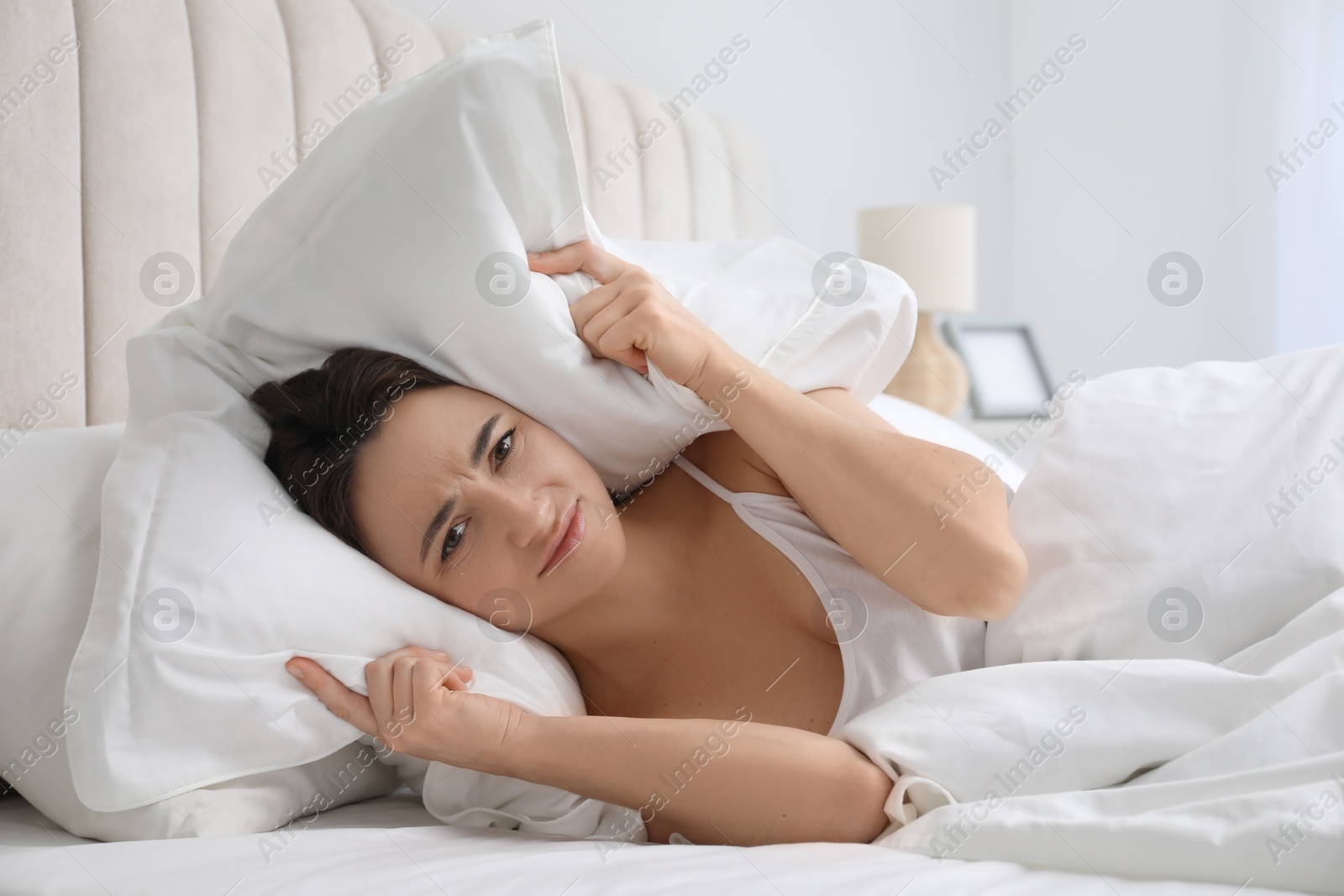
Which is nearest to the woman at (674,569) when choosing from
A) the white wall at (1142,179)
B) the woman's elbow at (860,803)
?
the woman's elbow at (860,803)

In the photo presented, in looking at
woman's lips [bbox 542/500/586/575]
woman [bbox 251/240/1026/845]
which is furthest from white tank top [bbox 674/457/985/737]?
woman's lips [bbox 542/500/586/575]

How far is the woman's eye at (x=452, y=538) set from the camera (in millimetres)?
1048

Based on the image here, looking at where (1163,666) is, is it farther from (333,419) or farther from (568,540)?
(333,419)

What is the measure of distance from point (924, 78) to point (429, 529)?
115 inches

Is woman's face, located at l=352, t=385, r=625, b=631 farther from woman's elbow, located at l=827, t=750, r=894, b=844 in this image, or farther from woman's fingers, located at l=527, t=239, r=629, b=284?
woman's elbow, located at l=827, t=750, r=894, b=844

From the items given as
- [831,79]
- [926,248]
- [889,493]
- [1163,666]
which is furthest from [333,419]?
[831,79]

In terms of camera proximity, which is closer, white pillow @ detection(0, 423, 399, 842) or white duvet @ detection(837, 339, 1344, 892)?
white duvet @ detection(837, 339, 1344, 892)

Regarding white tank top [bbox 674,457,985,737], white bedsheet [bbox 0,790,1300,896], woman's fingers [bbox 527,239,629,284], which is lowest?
white bedsheet [bbox 0,790,1300,896]

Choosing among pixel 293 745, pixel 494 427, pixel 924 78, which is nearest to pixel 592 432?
pixel 494 427

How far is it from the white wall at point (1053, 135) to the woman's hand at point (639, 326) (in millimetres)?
1608

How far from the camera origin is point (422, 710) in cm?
97

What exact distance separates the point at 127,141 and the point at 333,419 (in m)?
0.62

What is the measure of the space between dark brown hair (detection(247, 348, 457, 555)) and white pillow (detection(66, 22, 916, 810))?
0.04 meters

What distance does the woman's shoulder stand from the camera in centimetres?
118
